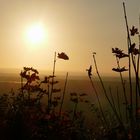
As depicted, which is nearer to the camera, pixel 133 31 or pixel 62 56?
pixel 133 31

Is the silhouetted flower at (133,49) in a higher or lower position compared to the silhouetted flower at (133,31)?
lower

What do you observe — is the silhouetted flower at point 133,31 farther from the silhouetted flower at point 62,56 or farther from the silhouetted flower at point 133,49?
the silhouetted flower at point 62,56

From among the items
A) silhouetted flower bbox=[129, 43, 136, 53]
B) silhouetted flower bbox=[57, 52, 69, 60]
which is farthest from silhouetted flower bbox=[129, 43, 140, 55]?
silhouetted flower bbox=[57, 52, 69, 60]

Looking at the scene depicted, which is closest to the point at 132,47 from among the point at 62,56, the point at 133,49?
the point at 133,49

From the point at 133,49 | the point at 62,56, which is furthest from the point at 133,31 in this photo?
the point at 62,56

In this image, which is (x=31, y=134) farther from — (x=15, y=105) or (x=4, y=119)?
(x=15, y=105)

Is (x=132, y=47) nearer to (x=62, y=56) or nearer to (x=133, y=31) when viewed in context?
(x=133, y=31)

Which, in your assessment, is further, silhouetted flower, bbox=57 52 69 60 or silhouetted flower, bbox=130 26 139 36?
silhouetted flower, bbox=57 52 69 60

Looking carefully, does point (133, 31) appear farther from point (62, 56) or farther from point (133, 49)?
point (62, 56)

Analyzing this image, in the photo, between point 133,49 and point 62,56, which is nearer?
point 133,49

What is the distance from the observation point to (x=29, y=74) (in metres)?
7.88

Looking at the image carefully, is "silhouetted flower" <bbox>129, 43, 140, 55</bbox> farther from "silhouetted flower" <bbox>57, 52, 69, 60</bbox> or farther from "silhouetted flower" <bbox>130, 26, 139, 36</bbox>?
"silhouetted flower" <bbox>57, 52, 69, 60</bbox>

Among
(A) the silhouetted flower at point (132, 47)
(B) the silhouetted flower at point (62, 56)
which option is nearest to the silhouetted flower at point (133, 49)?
(A) the silhouetted flower at point (132, 47)

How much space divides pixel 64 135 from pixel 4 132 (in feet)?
2.56
